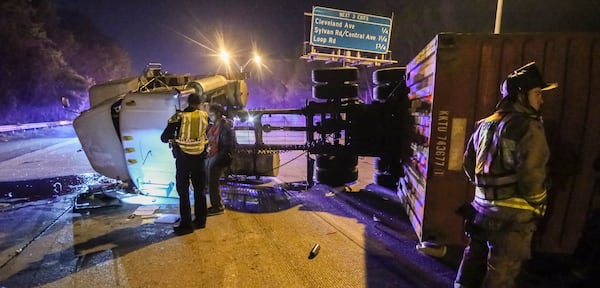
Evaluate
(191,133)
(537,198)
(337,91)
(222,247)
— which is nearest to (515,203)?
(537,198)

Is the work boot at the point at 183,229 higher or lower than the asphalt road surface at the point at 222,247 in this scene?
higher

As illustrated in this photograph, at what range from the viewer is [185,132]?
454cm

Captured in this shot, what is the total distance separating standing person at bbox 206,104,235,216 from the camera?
535 centimetres

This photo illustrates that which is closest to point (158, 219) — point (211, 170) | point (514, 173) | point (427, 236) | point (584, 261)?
point (211, 170)

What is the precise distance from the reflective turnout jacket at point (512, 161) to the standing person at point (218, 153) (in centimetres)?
366

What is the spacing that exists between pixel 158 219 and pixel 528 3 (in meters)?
40.3

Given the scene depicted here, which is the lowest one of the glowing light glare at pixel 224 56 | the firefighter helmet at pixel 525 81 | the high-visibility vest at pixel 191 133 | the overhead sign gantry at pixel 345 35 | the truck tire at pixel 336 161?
the truck tire at pixel 336 161

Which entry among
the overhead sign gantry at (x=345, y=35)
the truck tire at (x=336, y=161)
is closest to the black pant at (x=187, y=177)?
the truck tire at (x=336, y=161)

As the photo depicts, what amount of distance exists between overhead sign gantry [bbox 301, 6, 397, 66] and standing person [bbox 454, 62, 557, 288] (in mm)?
15985

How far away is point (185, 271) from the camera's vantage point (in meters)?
3.60

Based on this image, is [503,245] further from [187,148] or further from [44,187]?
[44,187]

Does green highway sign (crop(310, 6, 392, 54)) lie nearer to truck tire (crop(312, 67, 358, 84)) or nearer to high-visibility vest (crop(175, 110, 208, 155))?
truck tire (crop(312, 67, 358, 84))

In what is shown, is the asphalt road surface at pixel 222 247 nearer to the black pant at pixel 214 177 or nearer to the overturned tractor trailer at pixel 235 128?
the black pant at pixel 214 177

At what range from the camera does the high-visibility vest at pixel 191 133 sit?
454 cm
